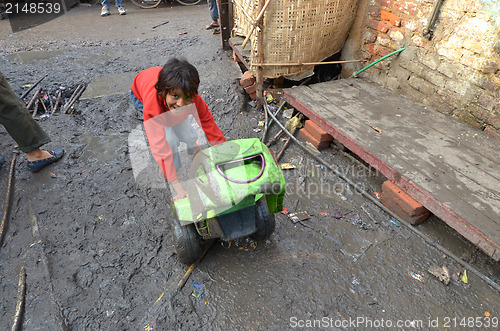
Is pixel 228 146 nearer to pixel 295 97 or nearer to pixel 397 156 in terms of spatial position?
pixel 397 156

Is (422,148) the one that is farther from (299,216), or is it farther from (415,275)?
(299,216)

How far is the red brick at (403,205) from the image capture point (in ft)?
7.64

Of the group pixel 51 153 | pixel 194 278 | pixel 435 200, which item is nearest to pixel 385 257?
pixel 435 200

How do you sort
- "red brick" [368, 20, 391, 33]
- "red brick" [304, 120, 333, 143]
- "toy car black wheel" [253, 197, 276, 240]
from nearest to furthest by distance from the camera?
"toy car black wheel" [253, 197, 276, 240] → "red brick" [304, 120, 333, 143] → "red brick" [368, 20, 391, 33]

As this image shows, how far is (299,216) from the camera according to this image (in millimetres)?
2613

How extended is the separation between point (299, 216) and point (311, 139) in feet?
3.50

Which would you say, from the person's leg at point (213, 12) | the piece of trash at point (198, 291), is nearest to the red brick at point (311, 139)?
the piece of trash at point (198, 291)

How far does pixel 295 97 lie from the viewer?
345 centimetres

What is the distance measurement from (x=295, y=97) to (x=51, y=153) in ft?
9.36

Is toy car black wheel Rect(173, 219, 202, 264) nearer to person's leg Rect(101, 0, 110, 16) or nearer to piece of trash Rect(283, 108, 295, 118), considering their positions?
piece of trash Rect(283, 108, 295, 118)

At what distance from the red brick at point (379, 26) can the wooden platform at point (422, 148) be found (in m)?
0.68

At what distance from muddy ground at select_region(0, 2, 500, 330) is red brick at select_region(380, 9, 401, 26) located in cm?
169

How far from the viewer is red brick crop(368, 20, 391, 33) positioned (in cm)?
351

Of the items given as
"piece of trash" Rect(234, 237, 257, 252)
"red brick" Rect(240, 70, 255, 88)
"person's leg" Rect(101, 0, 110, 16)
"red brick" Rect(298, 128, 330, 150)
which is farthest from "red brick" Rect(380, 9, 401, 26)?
"person's leg" Rect(101, 0, 110, 16)
